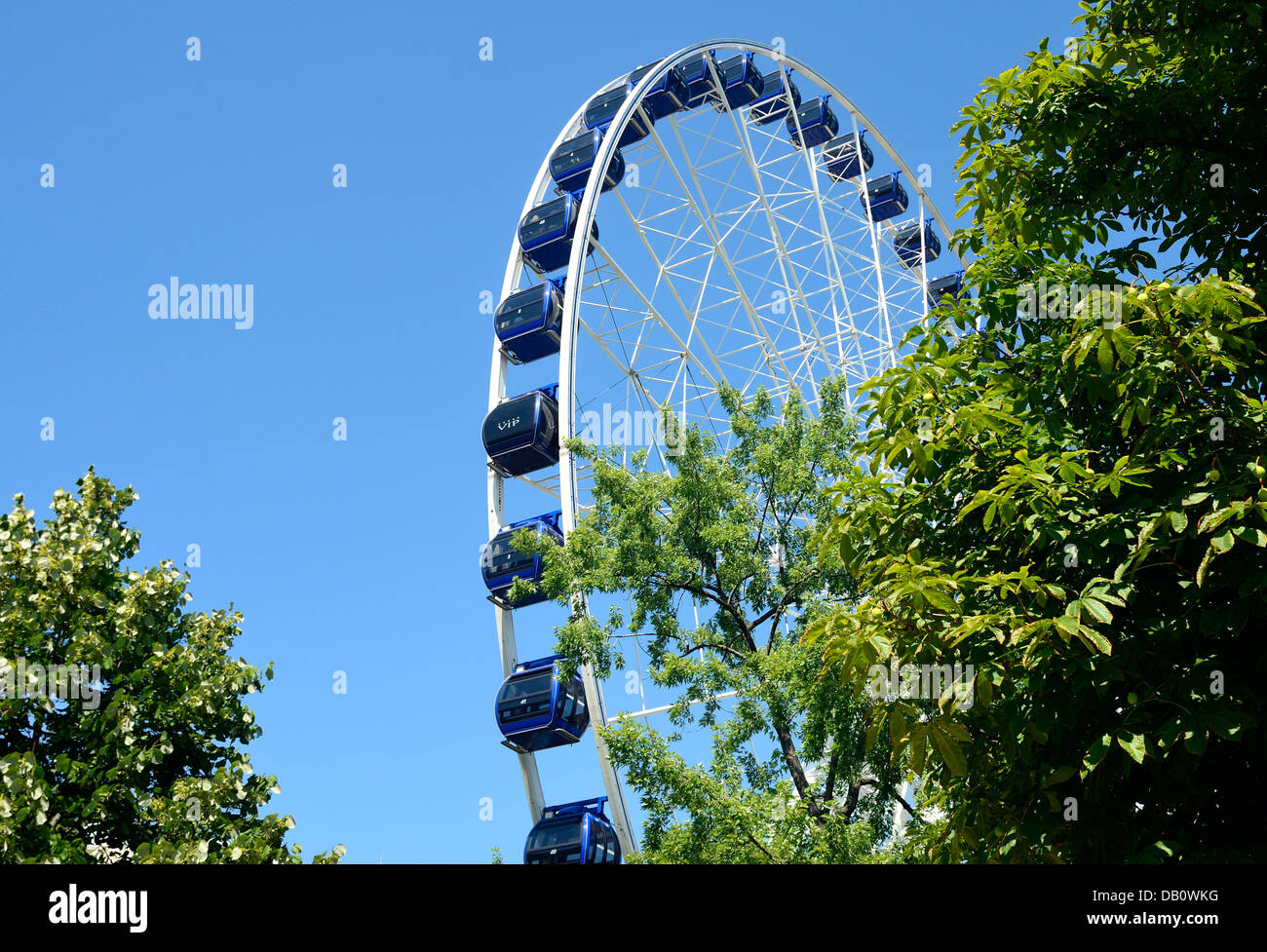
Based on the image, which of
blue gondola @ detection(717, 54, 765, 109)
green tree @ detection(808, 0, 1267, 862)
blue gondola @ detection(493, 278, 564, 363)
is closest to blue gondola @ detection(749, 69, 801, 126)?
blue gondola @ detection(717, 54, 765, 109)

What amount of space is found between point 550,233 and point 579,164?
203 cm

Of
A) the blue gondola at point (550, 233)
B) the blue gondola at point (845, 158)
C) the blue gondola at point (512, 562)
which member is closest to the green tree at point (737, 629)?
the blue gondola at point (512, 562)

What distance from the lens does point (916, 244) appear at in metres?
42.9

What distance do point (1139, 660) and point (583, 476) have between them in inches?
703

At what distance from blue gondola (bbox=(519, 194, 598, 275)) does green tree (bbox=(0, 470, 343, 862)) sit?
15501 millimetres

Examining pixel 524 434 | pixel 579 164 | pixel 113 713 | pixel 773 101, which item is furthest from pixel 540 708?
pixel 773 101

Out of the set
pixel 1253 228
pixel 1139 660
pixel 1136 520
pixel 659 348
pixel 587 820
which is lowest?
pixel 587 820

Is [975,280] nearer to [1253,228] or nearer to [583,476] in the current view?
[1253,228]

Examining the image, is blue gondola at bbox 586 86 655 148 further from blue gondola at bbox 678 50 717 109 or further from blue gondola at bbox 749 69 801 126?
blue gondola at bbox 749 69 801 126

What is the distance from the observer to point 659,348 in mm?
29891

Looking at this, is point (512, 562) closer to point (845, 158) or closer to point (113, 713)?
point (113, 713)
